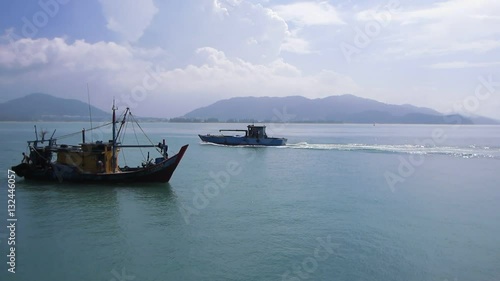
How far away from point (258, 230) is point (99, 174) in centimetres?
1262

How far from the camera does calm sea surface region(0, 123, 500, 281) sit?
1290 centimetres

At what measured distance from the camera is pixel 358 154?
50.7 meters

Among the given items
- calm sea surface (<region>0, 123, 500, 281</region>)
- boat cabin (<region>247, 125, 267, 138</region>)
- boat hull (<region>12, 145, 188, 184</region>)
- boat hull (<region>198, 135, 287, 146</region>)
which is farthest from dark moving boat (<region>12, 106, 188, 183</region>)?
boat cabin (<region>247, 125, 267, 138</region>)

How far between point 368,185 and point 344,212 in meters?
9.45

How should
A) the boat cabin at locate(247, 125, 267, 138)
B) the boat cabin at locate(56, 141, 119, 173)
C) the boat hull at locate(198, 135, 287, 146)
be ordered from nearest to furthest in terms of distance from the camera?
the boat cabin at locate(56, 141, 119, 173) < the boat hull at locate(198, 135, 287, 146) < the boat cabin at locate(247, 125, 267, 138)

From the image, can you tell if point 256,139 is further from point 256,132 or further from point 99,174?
point 99,174

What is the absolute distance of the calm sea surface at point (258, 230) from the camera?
1290 centimetres

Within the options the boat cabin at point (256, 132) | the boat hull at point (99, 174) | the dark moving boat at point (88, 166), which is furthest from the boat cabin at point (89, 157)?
the boat cabin at point (256, 132)

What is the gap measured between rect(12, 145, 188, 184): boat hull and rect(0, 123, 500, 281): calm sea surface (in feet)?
1.69

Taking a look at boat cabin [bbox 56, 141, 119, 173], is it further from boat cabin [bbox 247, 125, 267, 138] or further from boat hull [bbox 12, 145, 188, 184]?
boat cabin [bbox 247, 125, 267, 138]

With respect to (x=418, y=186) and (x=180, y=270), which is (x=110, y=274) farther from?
(x=418, y=186)

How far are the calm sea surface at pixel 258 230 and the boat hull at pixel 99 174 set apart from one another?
1.69ft

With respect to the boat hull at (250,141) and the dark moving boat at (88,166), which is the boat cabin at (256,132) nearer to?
the boat hull at (250,141)

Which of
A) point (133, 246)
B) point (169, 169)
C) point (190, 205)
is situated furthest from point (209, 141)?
point (133, 246)
